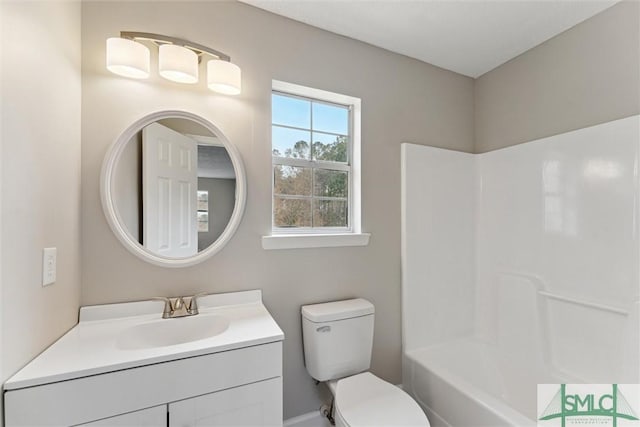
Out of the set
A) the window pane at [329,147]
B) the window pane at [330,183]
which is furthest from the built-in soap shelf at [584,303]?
the window pane at [329,147]

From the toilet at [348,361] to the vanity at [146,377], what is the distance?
0.40 m

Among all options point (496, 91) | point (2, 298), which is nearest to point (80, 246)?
point (2, 298)

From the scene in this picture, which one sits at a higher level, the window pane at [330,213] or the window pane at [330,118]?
the window pane at [330,118]

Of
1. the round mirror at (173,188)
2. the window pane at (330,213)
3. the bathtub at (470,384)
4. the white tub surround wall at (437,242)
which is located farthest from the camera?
the white tub surround wall at (437,242)

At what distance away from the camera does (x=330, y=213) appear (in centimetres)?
190

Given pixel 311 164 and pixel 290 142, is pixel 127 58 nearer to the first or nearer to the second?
pixel 290 142

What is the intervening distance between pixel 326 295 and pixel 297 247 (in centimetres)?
35

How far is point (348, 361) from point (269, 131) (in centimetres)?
134

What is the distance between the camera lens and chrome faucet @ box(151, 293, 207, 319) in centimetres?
132

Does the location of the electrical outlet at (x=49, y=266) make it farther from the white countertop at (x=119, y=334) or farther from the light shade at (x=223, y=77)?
the light shade at (x=223, y=77)

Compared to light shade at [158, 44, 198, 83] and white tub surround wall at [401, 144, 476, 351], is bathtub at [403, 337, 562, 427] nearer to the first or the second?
white tub surround wall at [401, 144, 476, 351]

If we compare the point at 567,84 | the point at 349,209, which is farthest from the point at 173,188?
the point at 567,84

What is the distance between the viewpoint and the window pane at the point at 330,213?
73.4 inches

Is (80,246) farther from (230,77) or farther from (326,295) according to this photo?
(326,295)
